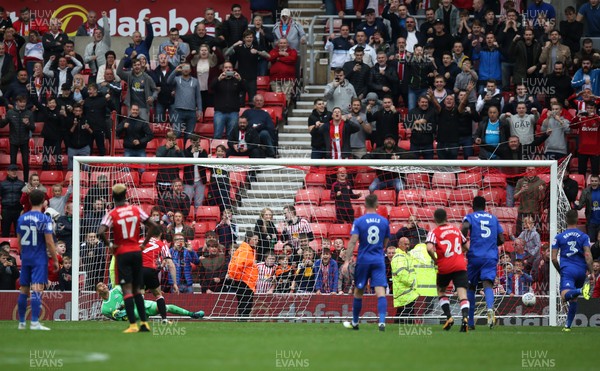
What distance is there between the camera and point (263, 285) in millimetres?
19359

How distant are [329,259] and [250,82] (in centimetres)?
640

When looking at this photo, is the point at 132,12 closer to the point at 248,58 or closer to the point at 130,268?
the point at 248,58

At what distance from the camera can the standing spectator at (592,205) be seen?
2084 cm

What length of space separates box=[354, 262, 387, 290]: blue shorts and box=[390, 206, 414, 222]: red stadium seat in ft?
15.0

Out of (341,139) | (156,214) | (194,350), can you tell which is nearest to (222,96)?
(341,139)

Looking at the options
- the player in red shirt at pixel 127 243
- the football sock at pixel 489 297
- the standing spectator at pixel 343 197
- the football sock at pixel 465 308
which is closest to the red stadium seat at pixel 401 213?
the standing spectator at pixel 343 197

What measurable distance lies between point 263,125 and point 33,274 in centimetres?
851

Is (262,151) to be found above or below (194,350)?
above

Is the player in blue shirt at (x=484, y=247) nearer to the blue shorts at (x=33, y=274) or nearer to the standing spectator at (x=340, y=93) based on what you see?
the blue shorts at (x=33, y=274)

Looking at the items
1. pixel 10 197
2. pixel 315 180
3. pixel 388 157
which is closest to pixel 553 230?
pixel 388 157

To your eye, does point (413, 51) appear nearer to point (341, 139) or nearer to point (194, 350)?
point (341, 139)

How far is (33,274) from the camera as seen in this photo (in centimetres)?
1508

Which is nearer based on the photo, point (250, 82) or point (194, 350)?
point (194, 350)

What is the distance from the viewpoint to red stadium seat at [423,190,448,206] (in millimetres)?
20359
